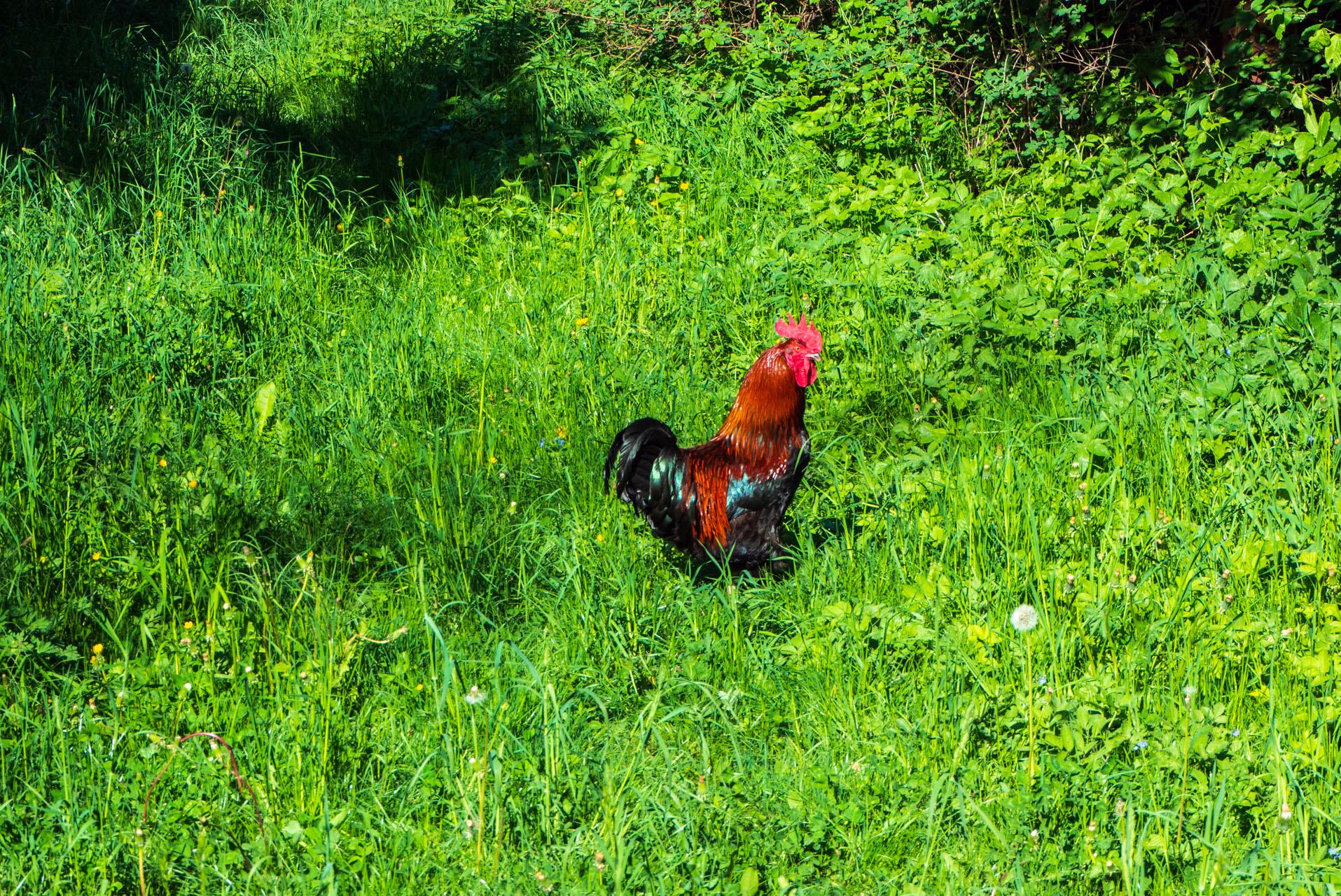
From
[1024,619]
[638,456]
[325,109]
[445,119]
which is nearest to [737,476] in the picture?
[638,456]

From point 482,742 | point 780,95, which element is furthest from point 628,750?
point 780,95

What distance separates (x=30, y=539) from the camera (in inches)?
132

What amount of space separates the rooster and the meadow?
0.14 metres

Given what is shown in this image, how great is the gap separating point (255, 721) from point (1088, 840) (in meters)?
2.01

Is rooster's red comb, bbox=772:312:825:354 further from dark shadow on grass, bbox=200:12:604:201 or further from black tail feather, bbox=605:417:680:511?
dark shadow on grass, bbox=200:12:604:201

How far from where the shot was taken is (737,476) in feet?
12.5

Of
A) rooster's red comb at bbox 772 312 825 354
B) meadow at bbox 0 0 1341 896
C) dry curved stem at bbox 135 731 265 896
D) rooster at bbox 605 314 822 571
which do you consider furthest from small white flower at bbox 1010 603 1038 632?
dry curved stem at bbox 135 731 265 896

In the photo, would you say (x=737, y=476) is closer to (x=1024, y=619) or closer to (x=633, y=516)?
(x=633, y=516)

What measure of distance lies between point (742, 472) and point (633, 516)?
1.39 ft

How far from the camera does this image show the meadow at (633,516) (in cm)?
262

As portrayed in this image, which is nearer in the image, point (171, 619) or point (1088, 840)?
point (1088, 840)

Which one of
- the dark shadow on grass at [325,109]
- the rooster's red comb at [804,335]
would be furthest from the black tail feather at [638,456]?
the dark shadow on grass at [325,109]

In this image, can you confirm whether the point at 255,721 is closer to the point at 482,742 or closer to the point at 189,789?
the point at 189,789

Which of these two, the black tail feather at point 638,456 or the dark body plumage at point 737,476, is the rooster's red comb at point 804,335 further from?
the black tail feather at point 638,456
